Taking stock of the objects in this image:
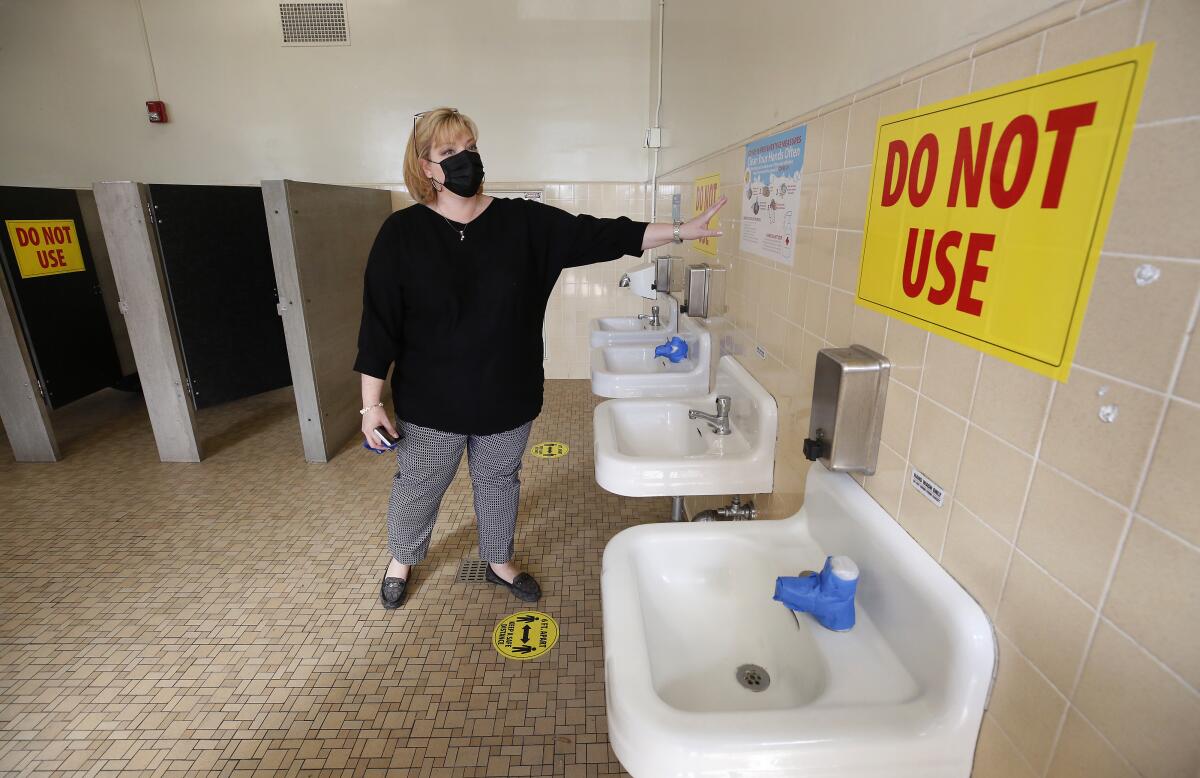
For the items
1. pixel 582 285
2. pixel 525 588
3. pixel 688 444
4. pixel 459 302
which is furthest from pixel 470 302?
pixel 582 285

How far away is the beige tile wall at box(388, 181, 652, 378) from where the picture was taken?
13.3 feet

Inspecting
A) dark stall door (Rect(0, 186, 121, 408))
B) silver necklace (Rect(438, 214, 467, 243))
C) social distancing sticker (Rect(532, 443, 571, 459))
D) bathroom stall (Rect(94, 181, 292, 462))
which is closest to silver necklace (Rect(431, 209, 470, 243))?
silver necklace (Rect(438, 214, 467, 243))

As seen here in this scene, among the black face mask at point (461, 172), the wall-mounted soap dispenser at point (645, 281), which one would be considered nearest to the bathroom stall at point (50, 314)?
the black face mask at point (461, 172)

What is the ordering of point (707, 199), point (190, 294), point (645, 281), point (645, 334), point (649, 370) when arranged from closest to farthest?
1. point (707, 199)
2. point (649, 370)
3. point (645, 334)
4. point (645, 281)
5. point (190, 294)

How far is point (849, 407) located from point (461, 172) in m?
1.11

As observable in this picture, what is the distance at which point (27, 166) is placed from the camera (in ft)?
13.2

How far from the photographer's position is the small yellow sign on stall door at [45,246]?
305 cm

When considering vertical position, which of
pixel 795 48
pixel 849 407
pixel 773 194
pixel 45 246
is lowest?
pixel 849 407

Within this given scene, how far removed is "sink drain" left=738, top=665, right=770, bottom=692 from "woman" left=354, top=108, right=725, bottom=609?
99cm

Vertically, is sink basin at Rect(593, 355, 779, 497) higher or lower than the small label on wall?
lower

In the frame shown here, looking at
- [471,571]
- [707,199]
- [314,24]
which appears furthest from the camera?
[314,24]

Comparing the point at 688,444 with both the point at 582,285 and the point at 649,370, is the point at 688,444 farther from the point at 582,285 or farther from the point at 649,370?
the point at 582,285

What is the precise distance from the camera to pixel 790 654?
0.94 meters

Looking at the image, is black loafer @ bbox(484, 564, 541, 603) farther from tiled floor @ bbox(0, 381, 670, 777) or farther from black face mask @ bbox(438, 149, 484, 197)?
black face mask @ bbox(438, 149, 484, 197)
